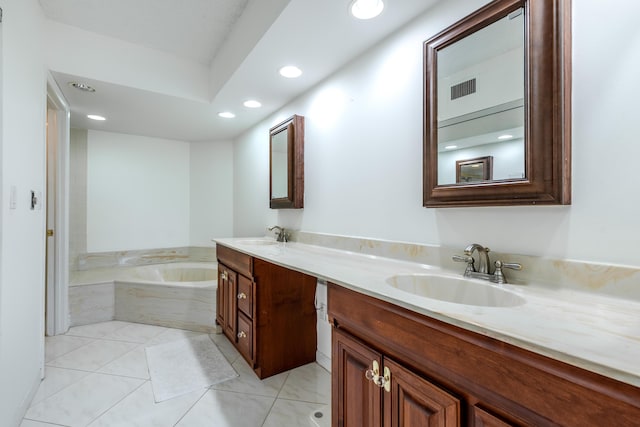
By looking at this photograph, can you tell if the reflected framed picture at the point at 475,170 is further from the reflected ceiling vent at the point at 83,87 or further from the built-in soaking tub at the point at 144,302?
the reflected ceiling vent at the point at 83,87

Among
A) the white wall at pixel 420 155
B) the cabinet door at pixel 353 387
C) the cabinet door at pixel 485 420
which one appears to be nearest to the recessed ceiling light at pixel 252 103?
the white wall at pixel 420 155

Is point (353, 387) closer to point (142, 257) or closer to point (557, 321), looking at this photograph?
point (557, 321)

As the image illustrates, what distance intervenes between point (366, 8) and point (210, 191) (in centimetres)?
309

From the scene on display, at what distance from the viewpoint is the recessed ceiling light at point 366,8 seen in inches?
52.2

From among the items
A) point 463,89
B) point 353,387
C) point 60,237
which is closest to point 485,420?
point 353,387

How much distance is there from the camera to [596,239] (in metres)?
0.88

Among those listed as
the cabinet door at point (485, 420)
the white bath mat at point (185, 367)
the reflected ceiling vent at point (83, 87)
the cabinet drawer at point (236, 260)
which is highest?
the reflected ceiling vent at point (83, 87)

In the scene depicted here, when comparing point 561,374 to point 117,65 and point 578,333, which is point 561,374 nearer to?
point 578,333

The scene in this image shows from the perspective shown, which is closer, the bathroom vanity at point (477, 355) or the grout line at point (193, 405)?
the bathroom vanity at point (477, 355)

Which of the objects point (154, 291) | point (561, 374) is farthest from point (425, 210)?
point (154, 291)

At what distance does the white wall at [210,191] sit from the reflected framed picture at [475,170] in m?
3.12

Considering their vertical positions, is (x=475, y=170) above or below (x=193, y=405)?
above

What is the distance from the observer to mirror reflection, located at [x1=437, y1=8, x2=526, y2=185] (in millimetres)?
1028

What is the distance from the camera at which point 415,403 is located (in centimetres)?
80
